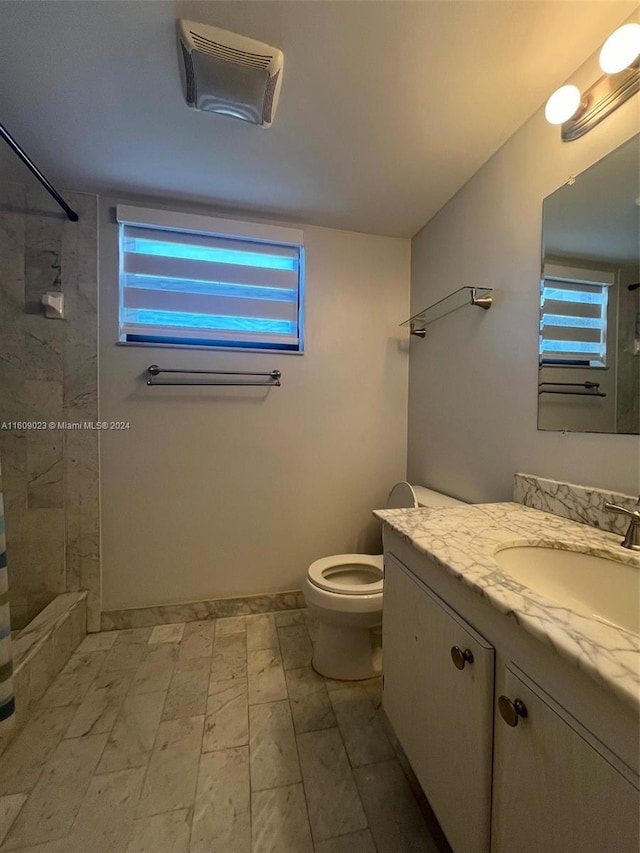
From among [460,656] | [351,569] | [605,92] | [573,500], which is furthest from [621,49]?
[351,569]

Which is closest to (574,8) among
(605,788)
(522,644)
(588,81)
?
(588,81)

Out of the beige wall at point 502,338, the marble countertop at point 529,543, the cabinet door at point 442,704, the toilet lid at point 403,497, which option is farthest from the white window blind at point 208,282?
the cabinet door at point 442,704

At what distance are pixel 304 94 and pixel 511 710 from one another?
70.1 inches

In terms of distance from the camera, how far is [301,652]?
158 cm

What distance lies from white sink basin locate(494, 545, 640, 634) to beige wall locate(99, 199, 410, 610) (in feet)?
4.09

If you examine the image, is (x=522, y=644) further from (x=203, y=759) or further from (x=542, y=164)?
(x=542, y=164)

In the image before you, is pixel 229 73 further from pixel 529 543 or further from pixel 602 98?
pixel 529 543

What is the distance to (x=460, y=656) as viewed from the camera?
672mm

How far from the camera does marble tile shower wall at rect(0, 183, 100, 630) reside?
1.61 metres

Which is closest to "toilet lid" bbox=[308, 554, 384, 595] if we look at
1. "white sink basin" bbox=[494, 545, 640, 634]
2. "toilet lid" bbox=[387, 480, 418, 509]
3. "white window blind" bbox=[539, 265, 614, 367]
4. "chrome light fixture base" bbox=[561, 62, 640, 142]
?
"toilet lid" bbox=[387, 480, 418, 509]

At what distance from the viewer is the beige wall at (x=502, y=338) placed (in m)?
1.00

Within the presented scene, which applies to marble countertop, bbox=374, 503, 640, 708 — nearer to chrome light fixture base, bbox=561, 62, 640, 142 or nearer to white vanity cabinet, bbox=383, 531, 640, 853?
white vanity cabinet, bbox=383, 531, 640, 853

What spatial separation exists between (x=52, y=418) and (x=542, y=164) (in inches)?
93.8

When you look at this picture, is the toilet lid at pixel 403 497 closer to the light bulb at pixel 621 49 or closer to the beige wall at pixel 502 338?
the beige wall at pixel 502 338
